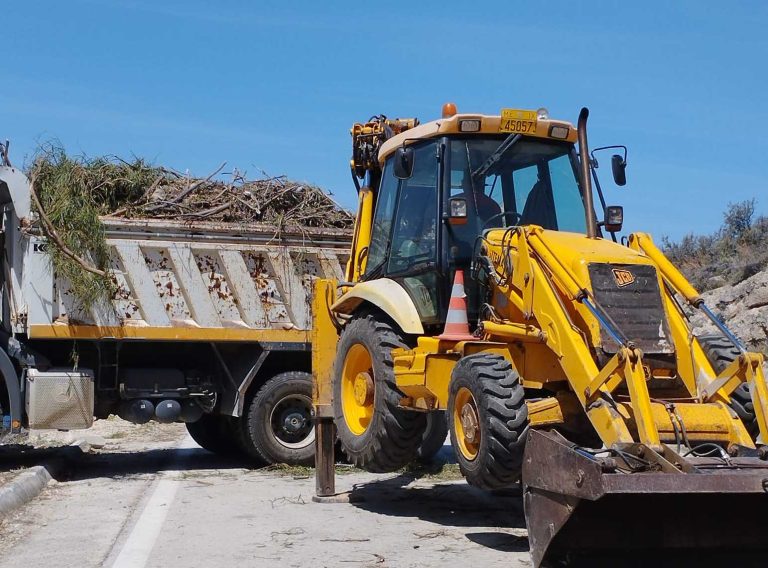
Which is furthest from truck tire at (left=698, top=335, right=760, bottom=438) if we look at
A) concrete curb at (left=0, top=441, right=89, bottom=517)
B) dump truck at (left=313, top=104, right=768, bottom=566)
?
concrete curb at (left=0, top=441, right=89, bottom=517)

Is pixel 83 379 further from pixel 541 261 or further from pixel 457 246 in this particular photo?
pixel 541 261

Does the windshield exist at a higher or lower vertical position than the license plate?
lower

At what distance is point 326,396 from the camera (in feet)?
31.2

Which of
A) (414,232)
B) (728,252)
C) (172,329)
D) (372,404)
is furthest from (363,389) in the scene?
(728,252)

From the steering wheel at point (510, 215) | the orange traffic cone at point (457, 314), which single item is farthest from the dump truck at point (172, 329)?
the orange traffic cone at point (457, 314)

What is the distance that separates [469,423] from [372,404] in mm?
1928

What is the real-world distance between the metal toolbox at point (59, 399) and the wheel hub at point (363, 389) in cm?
364

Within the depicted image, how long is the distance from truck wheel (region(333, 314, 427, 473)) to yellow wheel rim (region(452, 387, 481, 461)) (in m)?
1.09

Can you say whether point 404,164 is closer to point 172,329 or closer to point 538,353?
point 538,353

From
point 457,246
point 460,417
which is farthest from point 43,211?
point 460,417

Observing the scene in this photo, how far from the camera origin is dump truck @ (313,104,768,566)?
18.6ft

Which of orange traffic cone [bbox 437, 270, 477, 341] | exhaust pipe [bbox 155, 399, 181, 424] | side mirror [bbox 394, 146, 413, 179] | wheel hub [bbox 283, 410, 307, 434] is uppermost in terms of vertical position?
side mirror [bbox 394, 146, 413, 179]

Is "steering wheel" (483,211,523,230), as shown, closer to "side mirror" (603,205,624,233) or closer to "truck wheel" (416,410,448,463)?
"side mirror" (603,205,624,233)

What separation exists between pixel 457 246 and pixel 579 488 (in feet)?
9.55
